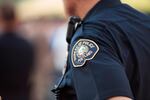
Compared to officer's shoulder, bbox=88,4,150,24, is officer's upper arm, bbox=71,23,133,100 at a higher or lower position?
lower

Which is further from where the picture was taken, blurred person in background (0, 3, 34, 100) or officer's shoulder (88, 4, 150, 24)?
blurred person in background (0, 3, 34, 100)

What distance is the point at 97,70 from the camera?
2.48 meters

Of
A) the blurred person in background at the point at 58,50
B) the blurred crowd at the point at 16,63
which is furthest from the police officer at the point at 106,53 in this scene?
the blurred person in background at the point at 58,50

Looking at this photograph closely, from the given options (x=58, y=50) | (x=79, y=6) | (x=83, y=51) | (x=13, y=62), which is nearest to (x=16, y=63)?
(x=13, y=62)

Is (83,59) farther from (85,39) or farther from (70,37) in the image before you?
(70,37)

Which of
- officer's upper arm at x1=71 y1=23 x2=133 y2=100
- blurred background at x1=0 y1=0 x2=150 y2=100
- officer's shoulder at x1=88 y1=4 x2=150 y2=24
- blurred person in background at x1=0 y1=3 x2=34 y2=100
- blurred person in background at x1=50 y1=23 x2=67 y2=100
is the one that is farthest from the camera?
blurred person in background at x1=50 y1=23 x2=67 y2=100

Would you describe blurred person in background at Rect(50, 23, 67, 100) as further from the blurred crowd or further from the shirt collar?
the shirt collar

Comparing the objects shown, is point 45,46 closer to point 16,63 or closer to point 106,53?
point 16,63

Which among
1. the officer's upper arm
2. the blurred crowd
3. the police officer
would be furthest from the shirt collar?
the blurred crowd

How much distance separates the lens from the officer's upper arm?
2.45 metres

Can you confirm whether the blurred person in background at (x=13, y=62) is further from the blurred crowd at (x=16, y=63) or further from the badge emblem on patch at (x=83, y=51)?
the badge emblem on patch at (x=83, y=51)

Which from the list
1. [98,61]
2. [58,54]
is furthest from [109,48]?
[58,54]

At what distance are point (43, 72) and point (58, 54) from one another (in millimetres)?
818

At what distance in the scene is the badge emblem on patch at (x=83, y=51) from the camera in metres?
2.51
